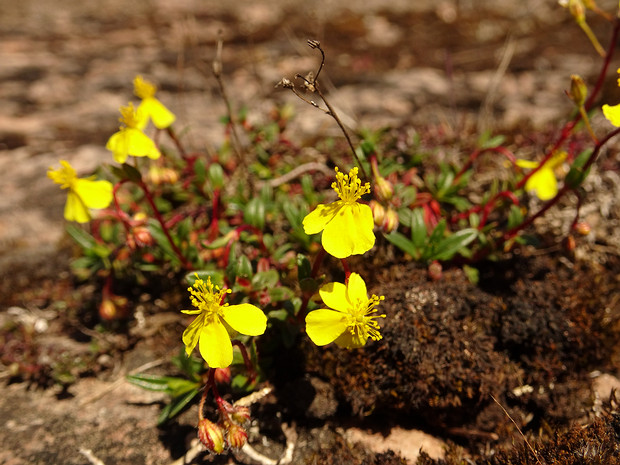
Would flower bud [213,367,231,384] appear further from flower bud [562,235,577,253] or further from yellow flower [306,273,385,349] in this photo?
flower bud [562,235,577,253]

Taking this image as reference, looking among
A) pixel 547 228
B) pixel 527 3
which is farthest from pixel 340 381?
pixel 527 3

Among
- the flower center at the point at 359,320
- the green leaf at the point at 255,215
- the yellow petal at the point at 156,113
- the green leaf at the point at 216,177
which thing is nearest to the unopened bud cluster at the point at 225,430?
the flower center at the point at 359,320

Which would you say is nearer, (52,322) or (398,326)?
(398,326)

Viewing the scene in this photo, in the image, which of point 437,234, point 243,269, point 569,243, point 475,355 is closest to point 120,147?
point 243,269

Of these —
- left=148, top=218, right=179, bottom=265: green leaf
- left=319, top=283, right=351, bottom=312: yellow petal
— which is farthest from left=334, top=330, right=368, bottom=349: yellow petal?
left=148, top=218, right=179, bottom=265: green leaf

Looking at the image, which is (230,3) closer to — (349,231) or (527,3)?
(527,3)
